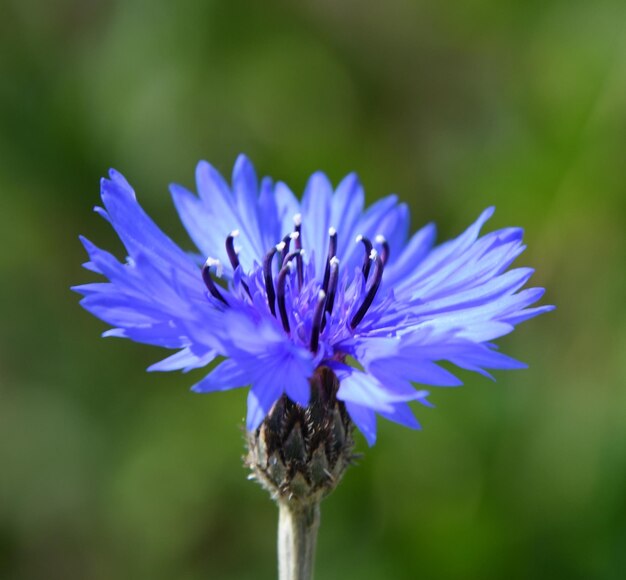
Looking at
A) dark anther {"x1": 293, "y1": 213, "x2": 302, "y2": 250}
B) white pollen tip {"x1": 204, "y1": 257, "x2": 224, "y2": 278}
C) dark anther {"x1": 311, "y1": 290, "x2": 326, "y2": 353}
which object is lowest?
dark anther {"x1": 311, "y1": 290, "x2": 326, "y2": 353}

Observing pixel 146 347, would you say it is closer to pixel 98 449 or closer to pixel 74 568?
pixel 98 449

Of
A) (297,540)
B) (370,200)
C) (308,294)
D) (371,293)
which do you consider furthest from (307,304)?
(370,200)

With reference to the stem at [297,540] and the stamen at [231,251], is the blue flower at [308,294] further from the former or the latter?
the stem at [297,540]

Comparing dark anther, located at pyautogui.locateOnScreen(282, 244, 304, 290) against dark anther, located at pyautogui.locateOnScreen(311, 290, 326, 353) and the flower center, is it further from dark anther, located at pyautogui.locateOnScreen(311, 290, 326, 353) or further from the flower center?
dark anther, located at pyautogui.locateOnScreen(311, 290, 326, 353)

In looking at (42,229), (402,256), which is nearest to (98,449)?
(42,229)

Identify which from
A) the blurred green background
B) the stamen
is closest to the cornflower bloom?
the stamen

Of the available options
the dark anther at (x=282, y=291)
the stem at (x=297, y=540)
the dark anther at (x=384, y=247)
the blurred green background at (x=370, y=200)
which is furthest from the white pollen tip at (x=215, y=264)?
the blurred green background at (x=370, y=200)
